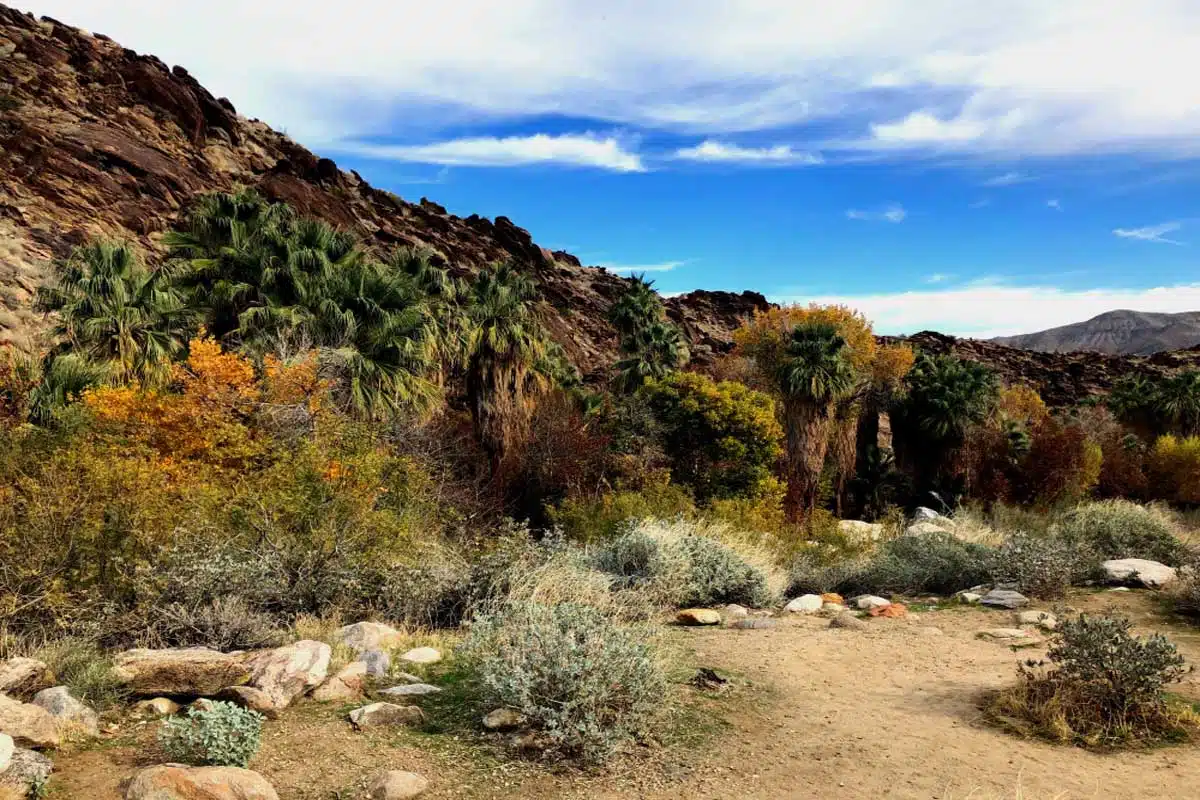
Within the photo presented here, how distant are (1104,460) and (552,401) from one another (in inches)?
1018

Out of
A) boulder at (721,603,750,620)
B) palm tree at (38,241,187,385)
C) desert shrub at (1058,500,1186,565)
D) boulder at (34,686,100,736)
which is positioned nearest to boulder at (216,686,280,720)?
boulder at (34,686,100,736)

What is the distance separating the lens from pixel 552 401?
27.1 metres

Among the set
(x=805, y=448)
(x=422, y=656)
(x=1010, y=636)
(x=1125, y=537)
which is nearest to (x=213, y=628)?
(x=422, y=656)


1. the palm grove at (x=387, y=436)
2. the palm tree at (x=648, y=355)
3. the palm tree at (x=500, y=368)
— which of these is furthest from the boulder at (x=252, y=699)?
the palm tree at (x=648, y=355)

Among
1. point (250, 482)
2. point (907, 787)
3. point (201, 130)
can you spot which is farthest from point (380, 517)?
point (201, 130)

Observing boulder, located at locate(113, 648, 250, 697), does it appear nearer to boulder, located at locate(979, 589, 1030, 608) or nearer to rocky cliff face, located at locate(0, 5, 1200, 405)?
boulder, located at locate(979, 589, 1030, 608)

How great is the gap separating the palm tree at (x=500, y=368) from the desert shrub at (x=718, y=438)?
16.0 feet

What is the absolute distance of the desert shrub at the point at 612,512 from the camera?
15.9m

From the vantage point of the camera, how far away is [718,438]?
80.7ft

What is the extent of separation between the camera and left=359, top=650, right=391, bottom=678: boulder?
743 cm

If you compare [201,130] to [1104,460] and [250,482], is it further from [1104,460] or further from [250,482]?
[1104,460]

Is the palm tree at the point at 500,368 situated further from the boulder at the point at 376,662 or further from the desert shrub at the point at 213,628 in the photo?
the boulder at the point at 376,662

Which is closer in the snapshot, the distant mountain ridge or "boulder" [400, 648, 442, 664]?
"boulder" [400, 648, 442, 664]

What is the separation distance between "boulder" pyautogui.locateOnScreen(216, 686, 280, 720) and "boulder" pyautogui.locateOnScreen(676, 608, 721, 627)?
6.31m
